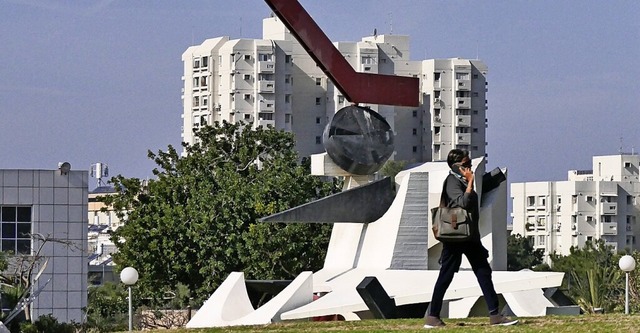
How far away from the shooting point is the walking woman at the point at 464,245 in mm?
13422

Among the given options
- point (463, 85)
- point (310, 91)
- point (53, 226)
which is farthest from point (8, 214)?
point (463, 85)

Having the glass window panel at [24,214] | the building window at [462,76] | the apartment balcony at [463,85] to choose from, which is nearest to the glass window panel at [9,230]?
the glass window panel at [24,214]

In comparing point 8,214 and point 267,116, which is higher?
point 267,116

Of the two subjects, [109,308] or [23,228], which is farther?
[109,308]

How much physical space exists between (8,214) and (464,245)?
28676 millimetres

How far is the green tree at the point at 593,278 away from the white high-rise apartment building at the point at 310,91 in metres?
28.7

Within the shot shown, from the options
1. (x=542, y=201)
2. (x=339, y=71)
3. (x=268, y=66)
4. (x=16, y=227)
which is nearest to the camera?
(x=339, y=71)

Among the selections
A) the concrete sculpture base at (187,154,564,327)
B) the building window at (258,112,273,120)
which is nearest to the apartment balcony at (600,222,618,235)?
the building window at (258,112,273,120)

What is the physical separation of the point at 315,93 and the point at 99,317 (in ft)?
205

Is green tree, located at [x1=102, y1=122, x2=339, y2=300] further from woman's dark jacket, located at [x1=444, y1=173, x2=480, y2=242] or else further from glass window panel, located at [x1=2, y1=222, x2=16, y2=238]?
woman's dark jacket, located at [x1=444, y1=173, x2=480, y2=242]

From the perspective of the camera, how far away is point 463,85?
357ft

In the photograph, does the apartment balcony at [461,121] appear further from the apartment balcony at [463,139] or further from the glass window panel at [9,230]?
the glass window panel at [9,230]

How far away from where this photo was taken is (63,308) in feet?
131

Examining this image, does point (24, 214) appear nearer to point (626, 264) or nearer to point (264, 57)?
point (626, 264)
